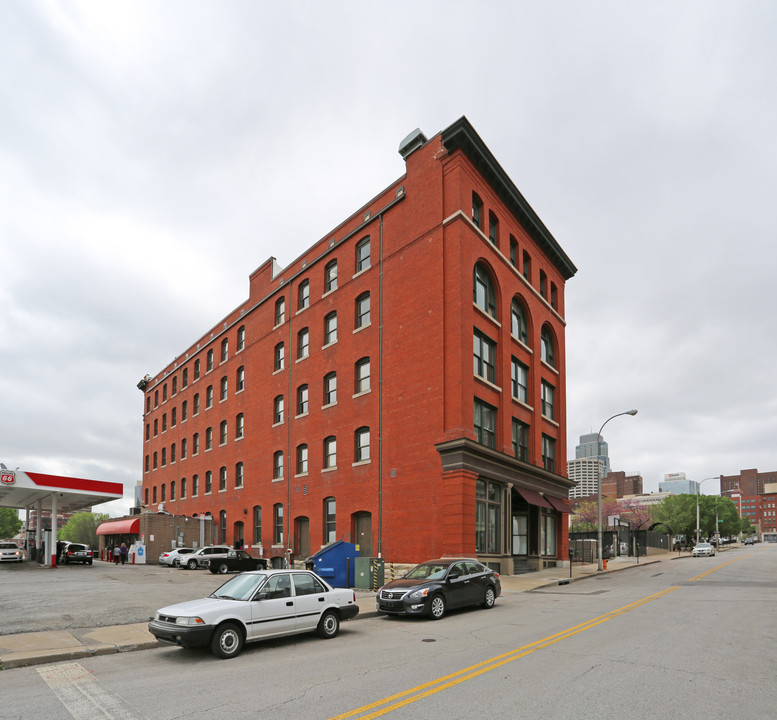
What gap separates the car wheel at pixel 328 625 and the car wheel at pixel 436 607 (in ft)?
11.4

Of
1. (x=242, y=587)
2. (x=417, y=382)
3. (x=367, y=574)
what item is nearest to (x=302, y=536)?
(x=417, y=382)

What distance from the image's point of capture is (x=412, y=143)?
105 ft

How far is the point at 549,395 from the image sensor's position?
39375 mm

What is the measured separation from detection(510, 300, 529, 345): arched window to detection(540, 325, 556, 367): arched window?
2.62 meters

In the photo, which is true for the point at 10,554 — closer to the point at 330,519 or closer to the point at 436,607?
the point at 330,519

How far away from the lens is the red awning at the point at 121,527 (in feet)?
156

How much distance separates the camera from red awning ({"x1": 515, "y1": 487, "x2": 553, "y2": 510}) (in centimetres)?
3169

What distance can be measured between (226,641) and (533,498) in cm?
2420

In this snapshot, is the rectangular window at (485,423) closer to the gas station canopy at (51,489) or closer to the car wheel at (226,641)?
the car wheel at (226,641)

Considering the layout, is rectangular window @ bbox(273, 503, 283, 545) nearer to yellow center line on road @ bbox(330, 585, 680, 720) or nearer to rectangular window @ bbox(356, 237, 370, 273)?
rectangular window @ bbox(356, 237, 370, 273)

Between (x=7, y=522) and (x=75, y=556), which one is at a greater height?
(x=75, y=556)

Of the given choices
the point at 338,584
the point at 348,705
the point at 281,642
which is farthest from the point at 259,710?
the point at 338,584

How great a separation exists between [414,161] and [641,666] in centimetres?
2674

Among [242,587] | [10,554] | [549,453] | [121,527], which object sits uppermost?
[549,453]
